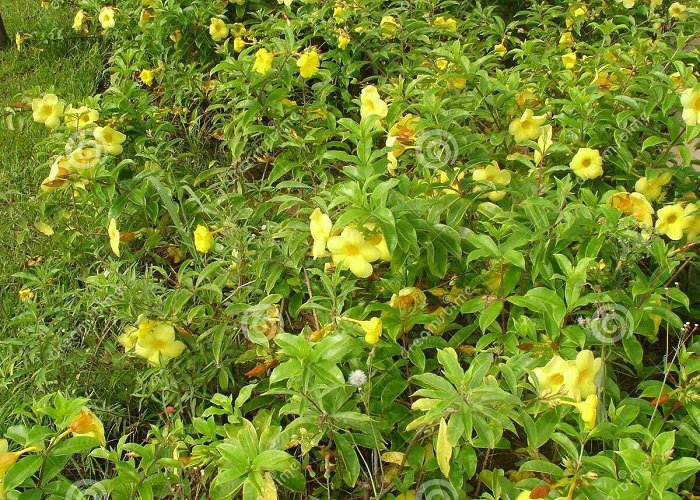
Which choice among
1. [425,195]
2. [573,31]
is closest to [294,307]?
[425,195]

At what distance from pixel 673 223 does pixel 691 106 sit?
0.38 meters

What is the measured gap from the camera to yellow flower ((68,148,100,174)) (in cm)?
245

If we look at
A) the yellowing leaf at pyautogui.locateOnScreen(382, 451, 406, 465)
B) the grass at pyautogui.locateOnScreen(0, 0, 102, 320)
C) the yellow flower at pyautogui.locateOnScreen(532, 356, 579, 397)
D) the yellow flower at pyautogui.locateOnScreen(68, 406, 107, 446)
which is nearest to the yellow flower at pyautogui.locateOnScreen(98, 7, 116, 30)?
the grass at pyautogui.locateOnScreen(0, 0, 102, 320)

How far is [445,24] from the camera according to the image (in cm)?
329

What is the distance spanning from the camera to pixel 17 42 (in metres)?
4.57

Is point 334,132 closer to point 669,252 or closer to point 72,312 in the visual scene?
point 72,312

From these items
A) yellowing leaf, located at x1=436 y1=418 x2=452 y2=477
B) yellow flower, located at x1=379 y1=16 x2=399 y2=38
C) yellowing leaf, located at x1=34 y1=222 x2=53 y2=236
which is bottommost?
yellowing leaf, located at x1=34 y1=222 x2=53 y2=236

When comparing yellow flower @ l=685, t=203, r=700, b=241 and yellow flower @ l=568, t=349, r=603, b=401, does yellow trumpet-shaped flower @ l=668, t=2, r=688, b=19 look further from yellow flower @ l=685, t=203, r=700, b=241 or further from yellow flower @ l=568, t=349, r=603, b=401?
yellow flower @ l=568, t=349, r=603, b=401

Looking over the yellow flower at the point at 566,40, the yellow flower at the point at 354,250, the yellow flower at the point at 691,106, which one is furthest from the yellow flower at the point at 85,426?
the yellow flower at the point at 566,40

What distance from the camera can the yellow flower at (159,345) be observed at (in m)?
1.97

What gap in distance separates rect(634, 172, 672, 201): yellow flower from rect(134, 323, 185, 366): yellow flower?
1391 millimetres

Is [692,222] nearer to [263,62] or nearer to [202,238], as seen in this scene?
[202,238]

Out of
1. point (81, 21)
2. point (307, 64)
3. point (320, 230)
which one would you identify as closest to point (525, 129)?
point (307, 64)

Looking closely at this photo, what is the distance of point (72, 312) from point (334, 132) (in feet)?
3.66
